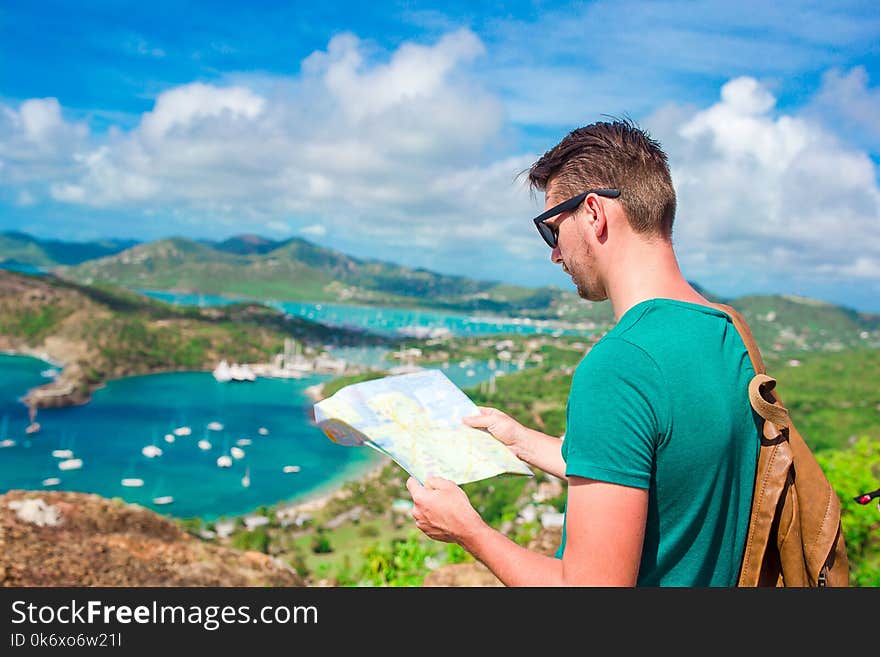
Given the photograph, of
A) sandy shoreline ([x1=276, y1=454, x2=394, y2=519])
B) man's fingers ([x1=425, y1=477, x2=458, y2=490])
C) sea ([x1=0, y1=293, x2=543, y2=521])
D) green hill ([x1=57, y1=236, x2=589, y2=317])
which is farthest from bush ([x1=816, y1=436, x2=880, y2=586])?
green hill ([x1=57, y1=236, x2=589, y2=317])

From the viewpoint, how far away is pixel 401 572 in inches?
182

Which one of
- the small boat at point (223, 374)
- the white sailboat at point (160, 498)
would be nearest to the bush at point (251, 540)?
the white sailboat at point (160, 498)

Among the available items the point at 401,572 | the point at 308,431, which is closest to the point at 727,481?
the point at 401,572

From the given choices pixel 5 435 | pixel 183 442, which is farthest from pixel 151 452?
pixel 5 435

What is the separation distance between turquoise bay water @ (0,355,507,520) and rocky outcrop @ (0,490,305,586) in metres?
30.3

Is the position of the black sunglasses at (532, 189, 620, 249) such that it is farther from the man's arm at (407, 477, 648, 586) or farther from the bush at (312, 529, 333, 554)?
the bush at (312, 529, 333, 554)

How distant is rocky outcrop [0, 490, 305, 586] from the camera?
4.50 metres

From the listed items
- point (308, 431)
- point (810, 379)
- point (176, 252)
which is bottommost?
point (308, 431)

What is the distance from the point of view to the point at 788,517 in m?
1.23

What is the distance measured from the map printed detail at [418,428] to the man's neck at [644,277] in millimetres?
488

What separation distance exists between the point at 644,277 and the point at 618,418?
0.33 meters

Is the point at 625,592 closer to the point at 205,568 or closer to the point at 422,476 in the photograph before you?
the point at 422,476

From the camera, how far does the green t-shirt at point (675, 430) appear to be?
1034 mm

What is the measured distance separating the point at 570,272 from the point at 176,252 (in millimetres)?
148876
